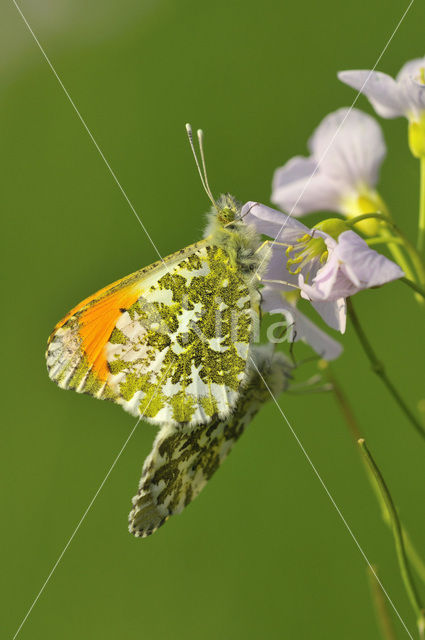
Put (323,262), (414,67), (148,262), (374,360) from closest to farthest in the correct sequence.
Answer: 1. (374,360)
2. (323,262)
3. (414,67)
4. (148,262)

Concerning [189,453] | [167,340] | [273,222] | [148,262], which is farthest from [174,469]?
[148,262]

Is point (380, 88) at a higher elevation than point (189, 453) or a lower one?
higher

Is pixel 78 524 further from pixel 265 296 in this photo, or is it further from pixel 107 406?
pixel 265 296

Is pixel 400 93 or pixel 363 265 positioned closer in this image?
pixel 363 265

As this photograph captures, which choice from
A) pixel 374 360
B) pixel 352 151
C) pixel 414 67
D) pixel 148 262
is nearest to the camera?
pixel 374 360

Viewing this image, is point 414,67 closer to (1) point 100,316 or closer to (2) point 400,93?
(2) point 400,93

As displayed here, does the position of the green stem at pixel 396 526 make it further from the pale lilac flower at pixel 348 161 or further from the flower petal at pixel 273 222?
the pale lilac flower at pixel 348 161

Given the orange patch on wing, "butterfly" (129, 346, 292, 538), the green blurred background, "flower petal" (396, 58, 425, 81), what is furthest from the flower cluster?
the green blurred background
